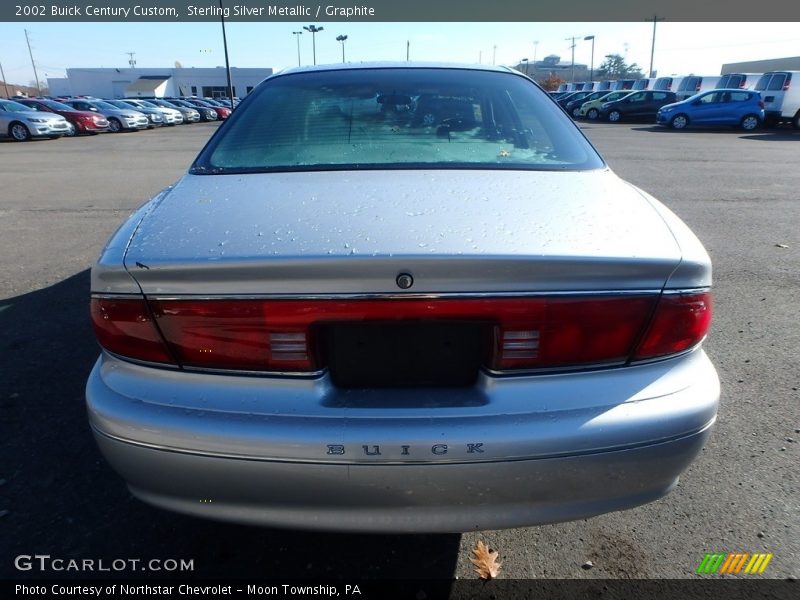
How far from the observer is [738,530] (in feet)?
7.07

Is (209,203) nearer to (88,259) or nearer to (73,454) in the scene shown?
(73,454)

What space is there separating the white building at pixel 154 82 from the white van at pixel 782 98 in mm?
63930

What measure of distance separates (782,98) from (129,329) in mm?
27259

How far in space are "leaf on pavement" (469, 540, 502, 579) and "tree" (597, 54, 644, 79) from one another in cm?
11017

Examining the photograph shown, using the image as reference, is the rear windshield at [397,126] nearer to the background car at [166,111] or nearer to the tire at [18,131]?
the tire at [18,131]

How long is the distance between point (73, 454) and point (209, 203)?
4.87 ft

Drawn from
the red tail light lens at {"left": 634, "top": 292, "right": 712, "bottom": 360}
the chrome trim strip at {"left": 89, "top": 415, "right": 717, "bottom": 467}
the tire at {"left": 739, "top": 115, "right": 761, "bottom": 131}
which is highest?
Result: the red tail light lens at {"left": 634, "top": 292, "right": 712, "bottom": 360}

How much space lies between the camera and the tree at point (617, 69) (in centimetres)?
10094

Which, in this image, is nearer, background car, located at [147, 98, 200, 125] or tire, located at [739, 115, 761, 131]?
tire, located at [739, 115, 761, 131]

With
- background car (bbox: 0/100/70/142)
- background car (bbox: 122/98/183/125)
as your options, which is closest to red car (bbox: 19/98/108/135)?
background car (bbox: 0/100/70/142)

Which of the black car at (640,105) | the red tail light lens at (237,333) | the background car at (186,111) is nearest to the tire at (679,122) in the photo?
the black car at (640,105)

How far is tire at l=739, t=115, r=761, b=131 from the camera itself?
74.6ft

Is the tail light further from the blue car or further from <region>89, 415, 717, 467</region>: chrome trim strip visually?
the blue car

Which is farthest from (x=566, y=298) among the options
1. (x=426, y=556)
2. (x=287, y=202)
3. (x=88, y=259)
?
(x=88, y=259)
